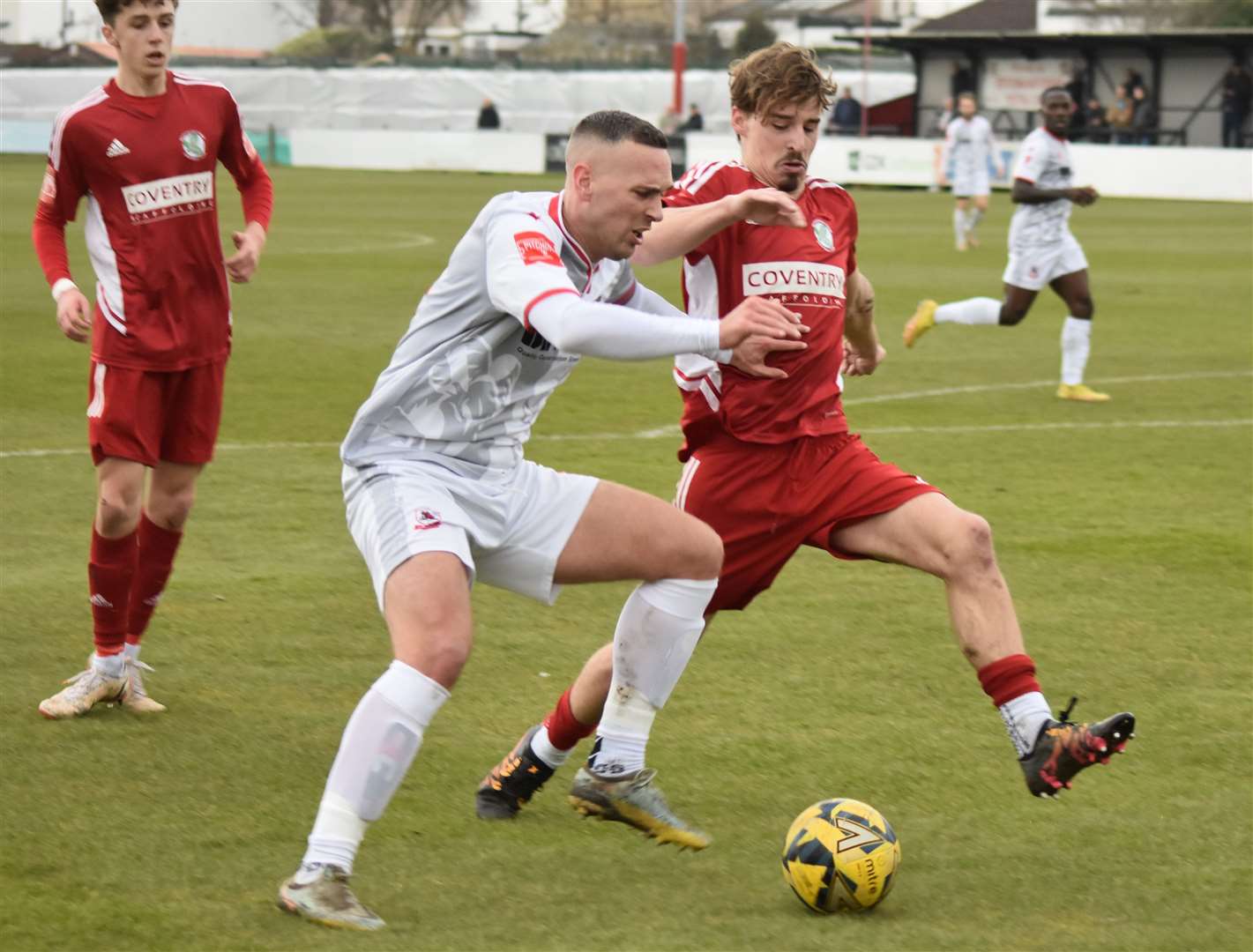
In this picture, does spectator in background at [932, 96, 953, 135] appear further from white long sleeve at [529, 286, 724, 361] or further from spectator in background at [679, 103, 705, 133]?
white long sleeve at [529, 286, 724, 361]

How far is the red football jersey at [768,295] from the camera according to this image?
5.21m

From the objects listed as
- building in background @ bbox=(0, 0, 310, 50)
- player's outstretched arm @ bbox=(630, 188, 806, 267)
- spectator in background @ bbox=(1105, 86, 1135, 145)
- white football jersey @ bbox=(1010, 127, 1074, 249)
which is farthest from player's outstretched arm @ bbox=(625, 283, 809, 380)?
building in background @ bbox=(0, 0, 310, 50)

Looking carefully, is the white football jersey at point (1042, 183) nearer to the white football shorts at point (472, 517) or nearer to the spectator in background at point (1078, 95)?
the white football shorts at point (472, 517)

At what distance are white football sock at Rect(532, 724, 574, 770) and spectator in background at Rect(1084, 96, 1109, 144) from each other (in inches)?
1589

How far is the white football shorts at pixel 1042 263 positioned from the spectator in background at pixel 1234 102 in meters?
30.0

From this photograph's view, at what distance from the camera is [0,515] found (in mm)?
8883

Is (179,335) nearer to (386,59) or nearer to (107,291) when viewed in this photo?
(107,291)

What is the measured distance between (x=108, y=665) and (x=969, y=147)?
75.5ft

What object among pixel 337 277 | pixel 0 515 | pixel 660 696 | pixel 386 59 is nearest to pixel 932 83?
pixel 386 59

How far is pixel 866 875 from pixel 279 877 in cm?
140

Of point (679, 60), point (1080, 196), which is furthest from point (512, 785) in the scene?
point (679, 60)

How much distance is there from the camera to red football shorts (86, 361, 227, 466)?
5879mm

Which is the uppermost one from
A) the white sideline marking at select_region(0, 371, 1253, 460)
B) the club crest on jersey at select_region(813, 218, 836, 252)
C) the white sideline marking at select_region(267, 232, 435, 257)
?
the club crest on jersey at select_region(813, 218, 836, 252)

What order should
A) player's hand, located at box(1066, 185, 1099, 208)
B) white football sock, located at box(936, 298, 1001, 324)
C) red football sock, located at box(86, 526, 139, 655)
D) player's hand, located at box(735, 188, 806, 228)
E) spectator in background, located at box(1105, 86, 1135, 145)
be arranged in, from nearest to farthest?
player's hand, located at box(735, 188, 806, 228), red football sock, located at box(86, 526, 139, 655), player's hand, located at box(1066, 185, 1099, 208), white football sock, located at box(936, 298, 1001, 324), spectator in background, located at box(1105, 86, 1135, 145)
